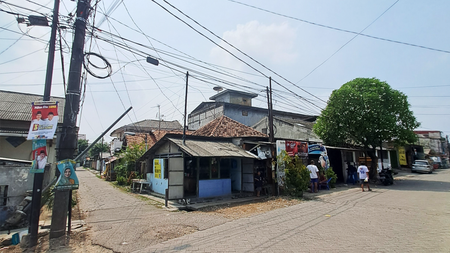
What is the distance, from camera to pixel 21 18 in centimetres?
695

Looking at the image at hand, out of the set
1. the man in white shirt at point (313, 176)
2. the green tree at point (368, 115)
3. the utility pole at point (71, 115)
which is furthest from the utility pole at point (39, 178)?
the green tree at point (368, 115)

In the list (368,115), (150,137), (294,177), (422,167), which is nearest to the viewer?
(294,177)

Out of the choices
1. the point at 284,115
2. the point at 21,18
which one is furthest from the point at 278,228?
the point at 284,115

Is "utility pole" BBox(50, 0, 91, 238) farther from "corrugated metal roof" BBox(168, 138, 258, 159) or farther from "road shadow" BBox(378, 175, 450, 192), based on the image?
"road shadow" BBox(378, 175, 450, 192)

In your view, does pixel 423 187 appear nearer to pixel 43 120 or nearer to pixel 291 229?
pixel 291 229

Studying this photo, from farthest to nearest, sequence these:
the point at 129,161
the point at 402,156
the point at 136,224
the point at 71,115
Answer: the point at 402,156 < the point at 129,161 < the point at 136,224 < the point at 71,115

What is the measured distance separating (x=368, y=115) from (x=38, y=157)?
63.5ft

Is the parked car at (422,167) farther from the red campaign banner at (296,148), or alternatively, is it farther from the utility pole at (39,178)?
the utility pole at (39,178)

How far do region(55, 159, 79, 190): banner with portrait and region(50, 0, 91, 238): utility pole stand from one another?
8.2 inches

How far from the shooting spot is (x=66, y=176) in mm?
6562

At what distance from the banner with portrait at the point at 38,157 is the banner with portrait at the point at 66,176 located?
382mm

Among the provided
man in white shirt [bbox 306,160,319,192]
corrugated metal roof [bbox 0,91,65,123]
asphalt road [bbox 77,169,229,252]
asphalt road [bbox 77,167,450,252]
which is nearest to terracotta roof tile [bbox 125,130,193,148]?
corrugated metal roof [bbox 0,91,65,123]

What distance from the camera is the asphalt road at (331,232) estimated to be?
550cm

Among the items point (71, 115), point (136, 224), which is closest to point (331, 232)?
point (136, 224)
